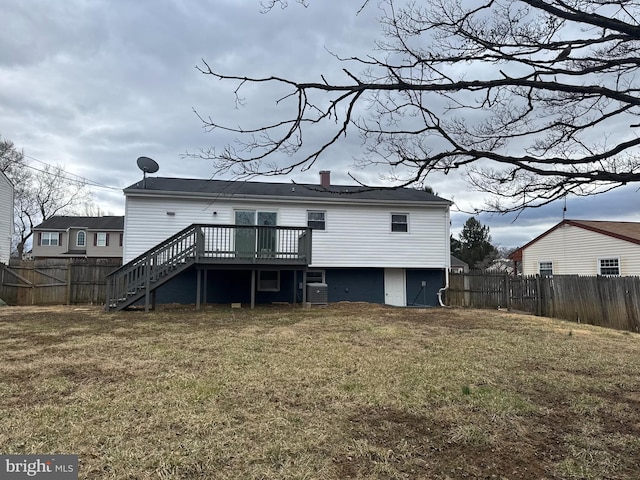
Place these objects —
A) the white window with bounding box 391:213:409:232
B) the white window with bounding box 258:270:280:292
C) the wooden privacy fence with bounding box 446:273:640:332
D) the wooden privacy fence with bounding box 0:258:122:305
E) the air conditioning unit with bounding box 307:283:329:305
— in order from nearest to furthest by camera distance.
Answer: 1. the wooden privacy fence with bounding box 446:273:640:332
2. the air conditioning unit with bounding box 307:283:329:305
3. the wooden privacy fence with bounding box 0:258:122:305
4. the white window with bounding box 258:270:280:292
5. the white window with bounding box 391:213:409:232

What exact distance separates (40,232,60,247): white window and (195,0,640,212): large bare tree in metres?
39.0

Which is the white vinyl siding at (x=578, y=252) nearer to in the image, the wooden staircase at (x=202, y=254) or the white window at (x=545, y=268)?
the white window at (x=545, y=268)

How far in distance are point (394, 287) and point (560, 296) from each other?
19.0ft

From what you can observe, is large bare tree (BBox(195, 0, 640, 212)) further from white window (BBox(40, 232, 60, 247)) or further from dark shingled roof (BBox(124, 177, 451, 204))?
white window (BBox(40, 232, 60, 247))

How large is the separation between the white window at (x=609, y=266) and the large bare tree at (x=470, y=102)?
16.9 m

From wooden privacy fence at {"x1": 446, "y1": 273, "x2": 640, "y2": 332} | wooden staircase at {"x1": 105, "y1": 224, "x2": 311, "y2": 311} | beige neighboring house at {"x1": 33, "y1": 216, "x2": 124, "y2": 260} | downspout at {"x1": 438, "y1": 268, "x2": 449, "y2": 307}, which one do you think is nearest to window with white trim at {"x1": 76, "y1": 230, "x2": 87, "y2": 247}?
beige neighboring house at {"x1": 33, "y1": 216, "x2": 124, "y2": 260}

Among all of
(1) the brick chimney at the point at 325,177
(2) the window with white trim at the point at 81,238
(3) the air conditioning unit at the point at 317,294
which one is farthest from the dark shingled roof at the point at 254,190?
(2) the window with white trim at the point at 81,238

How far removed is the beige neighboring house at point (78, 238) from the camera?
35.0 meters

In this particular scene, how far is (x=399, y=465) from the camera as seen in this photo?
2.83m

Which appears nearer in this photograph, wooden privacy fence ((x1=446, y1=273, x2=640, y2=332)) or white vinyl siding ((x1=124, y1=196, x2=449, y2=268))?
wooden privacy fence ((x1=446, y1=273, x2=640, y2=332))

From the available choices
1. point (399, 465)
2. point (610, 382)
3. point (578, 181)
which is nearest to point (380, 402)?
point (399, 465)

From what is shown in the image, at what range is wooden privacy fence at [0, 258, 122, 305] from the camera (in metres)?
14.5

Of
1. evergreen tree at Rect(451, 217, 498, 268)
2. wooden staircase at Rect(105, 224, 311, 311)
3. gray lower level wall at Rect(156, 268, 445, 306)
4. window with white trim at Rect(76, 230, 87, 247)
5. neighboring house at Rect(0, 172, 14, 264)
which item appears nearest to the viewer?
wooden staircase at Rect(105, 224, 311, 311)

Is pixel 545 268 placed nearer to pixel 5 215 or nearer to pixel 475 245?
pixel 475 245
